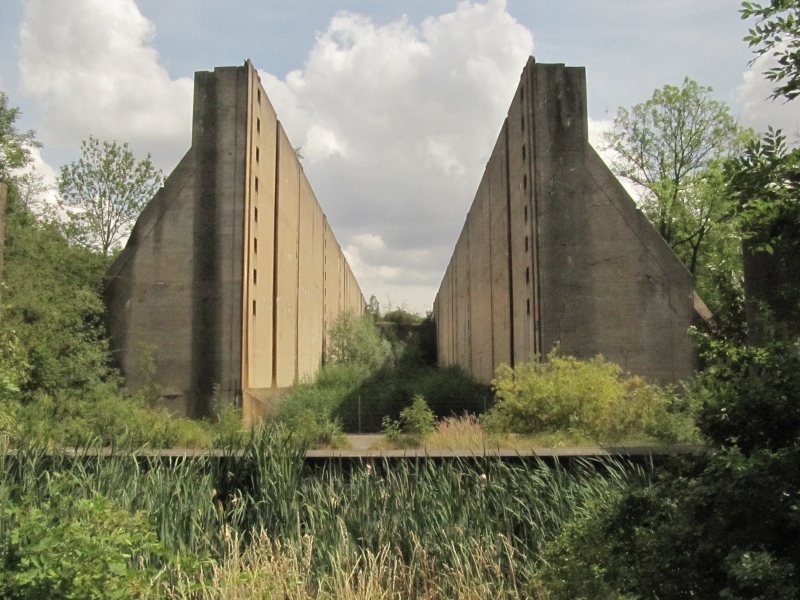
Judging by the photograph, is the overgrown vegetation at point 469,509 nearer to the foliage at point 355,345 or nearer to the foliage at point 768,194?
the foliage at point 768,194

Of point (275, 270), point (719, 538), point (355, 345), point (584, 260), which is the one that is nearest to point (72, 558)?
point (719, 538)

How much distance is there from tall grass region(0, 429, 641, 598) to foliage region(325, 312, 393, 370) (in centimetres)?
2579

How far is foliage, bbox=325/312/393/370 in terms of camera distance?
33.6 metres

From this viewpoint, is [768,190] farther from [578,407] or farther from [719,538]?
[578,407]

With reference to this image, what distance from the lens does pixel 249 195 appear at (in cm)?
1877

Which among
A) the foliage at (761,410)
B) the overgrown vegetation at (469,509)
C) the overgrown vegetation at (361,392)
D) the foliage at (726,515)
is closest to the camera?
the foliage at (726,515)

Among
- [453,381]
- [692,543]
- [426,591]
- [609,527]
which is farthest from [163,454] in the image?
[453,381]

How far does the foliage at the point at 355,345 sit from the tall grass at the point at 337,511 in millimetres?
25788

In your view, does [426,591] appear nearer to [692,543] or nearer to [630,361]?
[692,543]

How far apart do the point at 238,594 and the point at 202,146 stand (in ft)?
50.2

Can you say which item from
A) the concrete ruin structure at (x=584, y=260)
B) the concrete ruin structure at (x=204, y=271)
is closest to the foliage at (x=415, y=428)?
the concrete ruin structure at (x=584, y=260)

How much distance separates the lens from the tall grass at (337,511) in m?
5.40

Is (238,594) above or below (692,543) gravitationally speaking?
below

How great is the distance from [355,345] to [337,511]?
28.4 m
